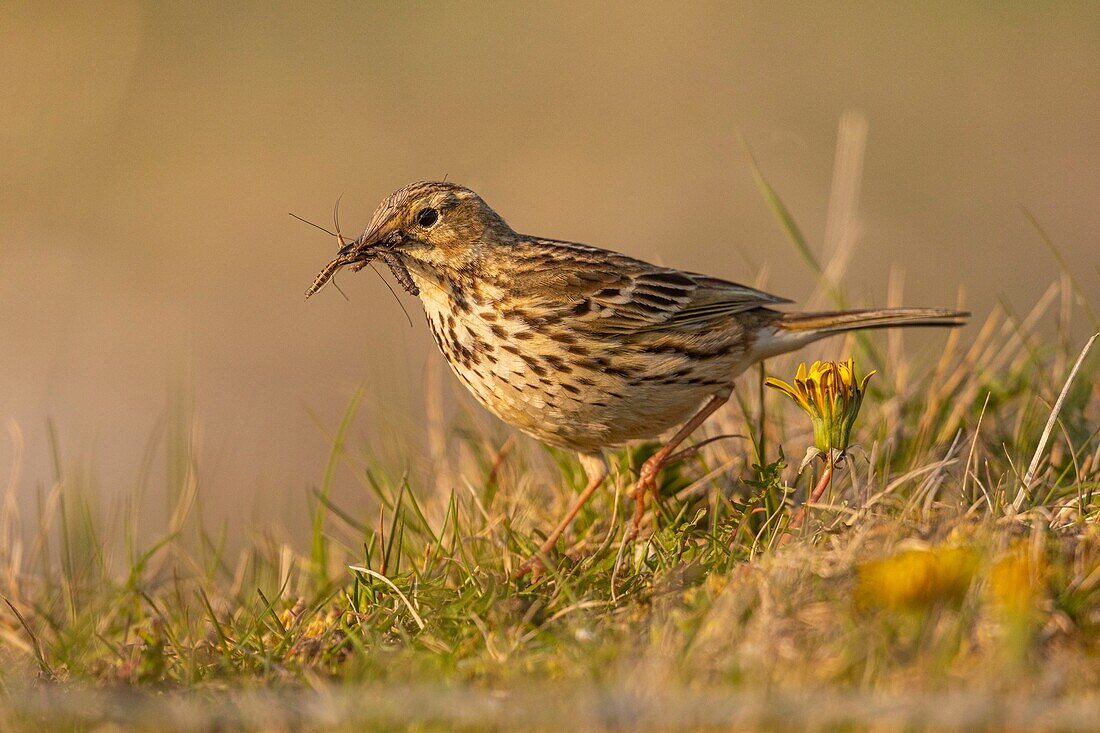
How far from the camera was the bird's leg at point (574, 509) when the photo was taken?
16.6ft

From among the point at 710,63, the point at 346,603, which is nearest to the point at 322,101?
the point at 710,63

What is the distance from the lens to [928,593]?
3709 mm

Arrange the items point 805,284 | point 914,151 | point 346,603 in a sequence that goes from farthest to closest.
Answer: point 914,151 → point 805,284 → point 346,603

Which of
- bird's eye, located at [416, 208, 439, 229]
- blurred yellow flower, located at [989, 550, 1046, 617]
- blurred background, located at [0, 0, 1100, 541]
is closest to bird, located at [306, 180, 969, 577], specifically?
bird's eye, located at [416, 208, 439, 229]

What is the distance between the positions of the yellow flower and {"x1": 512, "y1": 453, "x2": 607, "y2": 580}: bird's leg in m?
1.10

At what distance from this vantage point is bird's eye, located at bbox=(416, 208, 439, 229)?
6109 mm

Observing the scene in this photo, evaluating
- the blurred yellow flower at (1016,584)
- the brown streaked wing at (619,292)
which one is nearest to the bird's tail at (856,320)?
the brown streaked wing at (619,292)

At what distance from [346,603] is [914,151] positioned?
12.4m

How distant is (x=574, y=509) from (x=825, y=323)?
4.98 ft

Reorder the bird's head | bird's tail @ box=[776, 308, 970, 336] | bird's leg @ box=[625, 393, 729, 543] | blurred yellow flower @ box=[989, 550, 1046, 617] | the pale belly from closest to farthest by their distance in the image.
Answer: blurred yellow flower @ box=[989, 550, 1046, 617] → bird's leg @ box=[625, 393, 729, 543] → the pale belly → bird's tail @ box=[776, 308, 970, 336] → the bird's head

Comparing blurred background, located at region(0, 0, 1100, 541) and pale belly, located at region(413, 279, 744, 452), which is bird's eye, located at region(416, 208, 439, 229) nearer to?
pale belly, located at region(413, 279, 744, 452)

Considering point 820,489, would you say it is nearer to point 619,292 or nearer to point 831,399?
point 831,399

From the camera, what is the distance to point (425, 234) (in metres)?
6.11

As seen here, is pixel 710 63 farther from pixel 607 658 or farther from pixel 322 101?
pixel 607 658
